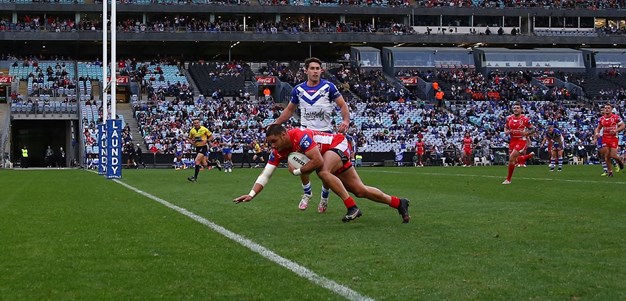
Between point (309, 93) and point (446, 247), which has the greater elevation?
point (309, 93)

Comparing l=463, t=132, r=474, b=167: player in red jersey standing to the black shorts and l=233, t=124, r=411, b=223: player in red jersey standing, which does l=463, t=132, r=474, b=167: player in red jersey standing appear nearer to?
the black shorts

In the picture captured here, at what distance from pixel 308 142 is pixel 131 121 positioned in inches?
2190

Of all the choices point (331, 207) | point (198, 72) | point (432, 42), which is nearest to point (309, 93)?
point (331, 207)

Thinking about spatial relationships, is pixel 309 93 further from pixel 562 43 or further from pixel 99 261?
pixel 562 43

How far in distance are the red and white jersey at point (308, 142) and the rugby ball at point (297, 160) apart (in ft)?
0.18

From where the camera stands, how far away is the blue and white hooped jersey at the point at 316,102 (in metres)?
14.4

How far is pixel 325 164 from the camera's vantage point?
11766mm

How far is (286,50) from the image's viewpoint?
286 feet

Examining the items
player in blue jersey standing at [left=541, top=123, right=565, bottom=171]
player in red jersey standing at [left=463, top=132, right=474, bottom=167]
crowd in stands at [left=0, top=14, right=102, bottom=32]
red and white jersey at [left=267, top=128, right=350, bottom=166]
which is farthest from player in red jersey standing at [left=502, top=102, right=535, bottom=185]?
crowd in stands at [left=0, top=14, right=102, bottom=32]

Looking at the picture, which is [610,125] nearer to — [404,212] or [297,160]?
[404,212]

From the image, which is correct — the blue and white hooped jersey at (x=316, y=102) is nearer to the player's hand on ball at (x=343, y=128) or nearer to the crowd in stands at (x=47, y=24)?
the player's hand on ball at (x=343, y=128)

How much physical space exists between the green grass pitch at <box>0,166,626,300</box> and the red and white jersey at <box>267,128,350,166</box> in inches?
36.7

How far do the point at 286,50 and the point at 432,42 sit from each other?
14.1 metres

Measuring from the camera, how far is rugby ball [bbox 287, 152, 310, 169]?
37.0ft
